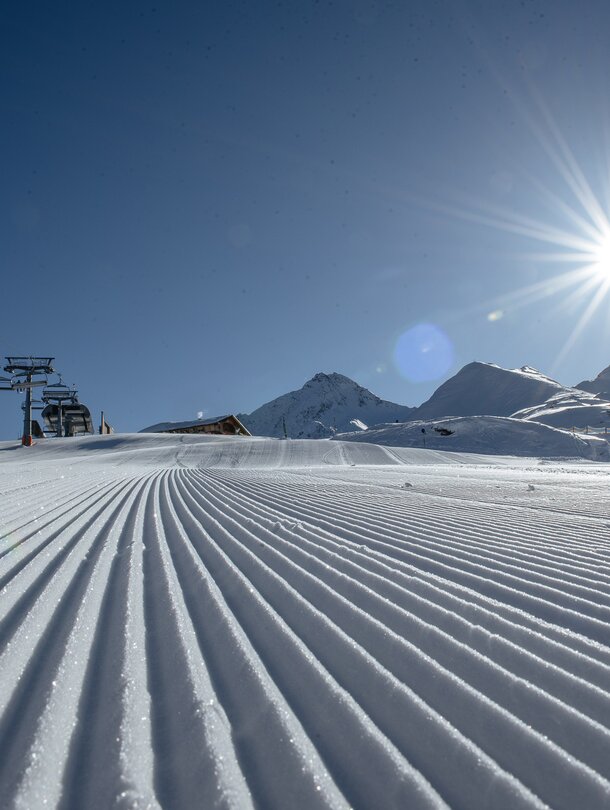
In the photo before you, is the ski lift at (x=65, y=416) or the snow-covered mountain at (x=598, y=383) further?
the snow-covered mountain at (x=598, y=383)

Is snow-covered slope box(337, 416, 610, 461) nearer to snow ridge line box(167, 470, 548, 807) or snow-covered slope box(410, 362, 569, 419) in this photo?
snow ridge line box(167, 470, 548, 807)

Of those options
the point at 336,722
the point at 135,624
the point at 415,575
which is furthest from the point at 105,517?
the point at 336,722

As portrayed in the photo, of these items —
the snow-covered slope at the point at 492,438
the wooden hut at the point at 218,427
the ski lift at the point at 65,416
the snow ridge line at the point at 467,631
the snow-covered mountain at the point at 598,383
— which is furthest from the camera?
the snow-covered mountain at the point at 598,383

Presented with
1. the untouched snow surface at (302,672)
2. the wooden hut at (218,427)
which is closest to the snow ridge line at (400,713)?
the untouched snow surface at (302,672)

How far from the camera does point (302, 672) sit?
6.50ft

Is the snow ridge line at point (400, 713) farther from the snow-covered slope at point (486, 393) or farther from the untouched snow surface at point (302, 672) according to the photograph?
the snow-covered slope at point (486, 393)

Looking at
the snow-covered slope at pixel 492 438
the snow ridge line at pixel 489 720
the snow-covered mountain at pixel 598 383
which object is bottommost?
the snow ridge line at pixel 489 720

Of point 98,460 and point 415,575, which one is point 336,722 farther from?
point 98,460

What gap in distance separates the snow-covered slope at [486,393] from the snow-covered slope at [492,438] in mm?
73301

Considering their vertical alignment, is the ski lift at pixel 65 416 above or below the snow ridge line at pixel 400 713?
above

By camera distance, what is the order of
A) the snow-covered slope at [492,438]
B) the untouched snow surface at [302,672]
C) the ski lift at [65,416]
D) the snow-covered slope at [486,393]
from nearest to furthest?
the untouched snow surface at [302,672], the snow-covered slope at [492,438], the ski lift at [65,416], the snow-covered slope at [486,393]

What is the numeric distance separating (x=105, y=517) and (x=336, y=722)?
15.7 ft

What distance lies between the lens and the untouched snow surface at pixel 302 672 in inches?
54.2

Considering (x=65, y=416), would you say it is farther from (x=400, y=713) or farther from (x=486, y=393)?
(x=486, y=393)
